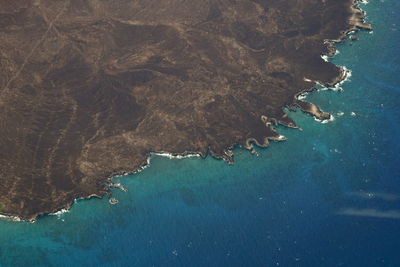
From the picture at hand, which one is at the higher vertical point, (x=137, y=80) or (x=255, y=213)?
(x=137, y=80)

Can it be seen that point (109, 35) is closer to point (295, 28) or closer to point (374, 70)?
point (295, 28)

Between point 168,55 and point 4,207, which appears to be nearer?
point 4,207

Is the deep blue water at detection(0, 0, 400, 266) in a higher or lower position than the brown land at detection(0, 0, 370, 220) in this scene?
lower

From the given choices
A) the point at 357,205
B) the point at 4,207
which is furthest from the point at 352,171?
the point at 4,207

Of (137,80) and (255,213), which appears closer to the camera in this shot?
(255,213)

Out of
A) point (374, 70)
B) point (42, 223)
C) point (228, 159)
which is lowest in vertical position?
point (42, 223)
